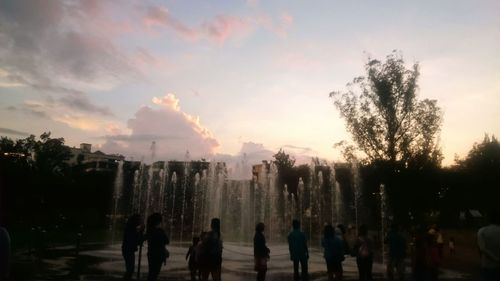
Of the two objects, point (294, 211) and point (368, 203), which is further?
point (294, 211)

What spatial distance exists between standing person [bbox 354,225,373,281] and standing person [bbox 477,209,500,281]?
4433mm

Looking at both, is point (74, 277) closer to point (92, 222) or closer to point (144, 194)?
point (92, 222)

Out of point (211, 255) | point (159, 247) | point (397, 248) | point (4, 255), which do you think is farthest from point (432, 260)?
point (4, 255)

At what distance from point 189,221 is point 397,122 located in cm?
3094

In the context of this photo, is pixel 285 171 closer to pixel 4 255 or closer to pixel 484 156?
pixel 484 156

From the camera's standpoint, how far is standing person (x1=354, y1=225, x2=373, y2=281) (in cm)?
1080

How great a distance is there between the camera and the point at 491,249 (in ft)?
21.0

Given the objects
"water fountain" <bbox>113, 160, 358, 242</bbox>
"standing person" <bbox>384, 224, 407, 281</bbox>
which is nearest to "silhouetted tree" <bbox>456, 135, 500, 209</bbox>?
"water fountain" <bbox>113, 160, 358, 242</bbox>

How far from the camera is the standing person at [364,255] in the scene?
1080 centimetres

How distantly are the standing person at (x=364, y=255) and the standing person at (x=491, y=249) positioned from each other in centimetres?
443

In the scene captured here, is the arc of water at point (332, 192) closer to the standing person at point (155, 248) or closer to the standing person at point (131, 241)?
the standing person at point (131, 241)

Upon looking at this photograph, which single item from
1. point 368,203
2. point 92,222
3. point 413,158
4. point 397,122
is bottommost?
point 92,222

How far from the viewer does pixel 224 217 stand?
153 feet

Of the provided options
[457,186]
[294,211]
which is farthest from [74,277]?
[457,186]
